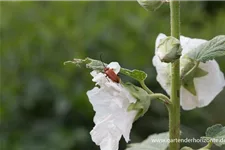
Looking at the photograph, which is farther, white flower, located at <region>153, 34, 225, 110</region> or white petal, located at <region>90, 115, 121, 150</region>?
white flower, located at <region>153, 34, 225, 110</region>

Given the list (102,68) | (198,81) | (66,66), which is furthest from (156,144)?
(66,66)

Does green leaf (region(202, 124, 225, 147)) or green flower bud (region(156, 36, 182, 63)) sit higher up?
green flower bud (region(156, 36, 182, 63))

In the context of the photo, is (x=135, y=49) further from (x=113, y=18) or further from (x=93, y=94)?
(x=93, y=94)

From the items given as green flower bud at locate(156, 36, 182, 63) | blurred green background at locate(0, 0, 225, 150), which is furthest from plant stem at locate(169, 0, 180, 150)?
blurred green background at locate(0, 0, 225, 150)

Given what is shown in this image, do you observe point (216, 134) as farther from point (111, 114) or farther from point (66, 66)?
point (66, 66)

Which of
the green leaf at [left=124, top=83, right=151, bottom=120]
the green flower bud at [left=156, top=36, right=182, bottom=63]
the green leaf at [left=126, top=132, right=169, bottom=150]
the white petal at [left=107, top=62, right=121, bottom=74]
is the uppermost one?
the green flower bud at [left=156, top=36, right=182, bottom=63]

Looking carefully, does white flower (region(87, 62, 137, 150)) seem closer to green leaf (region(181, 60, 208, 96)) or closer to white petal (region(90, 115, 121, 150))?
white petal (region(90, 115, 121, 150))

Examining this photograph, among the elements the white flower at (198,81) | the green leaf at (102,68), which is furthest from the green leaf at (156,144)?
the green leaf at (102,68)

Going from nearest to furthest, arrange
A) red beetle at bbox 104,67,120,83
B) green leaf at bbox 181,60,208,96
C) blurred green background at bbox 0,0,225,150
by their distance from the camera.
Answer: red beetle at bbox 104,67,120,83
green leaf at bbox 181,60,208,96
blurred green background at bbox 0,0,225,150

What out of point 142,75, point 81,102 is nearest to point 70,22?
point 81,102
